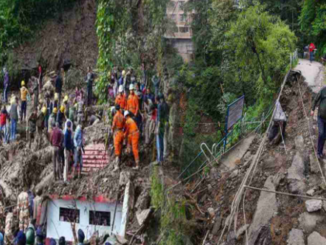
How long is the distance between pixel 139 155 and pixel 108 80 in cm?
592

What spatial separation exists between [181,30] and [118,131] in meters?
4.86

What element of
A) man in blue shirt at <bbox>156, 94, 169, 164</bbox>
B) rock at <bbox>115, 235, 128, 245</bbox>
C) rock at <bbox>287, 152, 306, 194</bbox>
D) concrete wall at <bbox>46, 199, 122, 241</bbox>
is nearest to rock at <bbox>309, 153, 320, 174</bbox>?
rock at <bbox>287, 152, 306, 194</bbox>

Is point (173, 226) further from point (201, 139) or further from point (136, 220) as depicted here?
point (201, 139)

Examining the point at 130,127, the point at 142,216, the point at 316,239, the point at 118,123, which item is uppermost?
the point at 118,123

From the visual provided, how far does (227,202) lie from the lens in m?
10.8

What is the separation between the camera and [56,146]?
14.8 meters

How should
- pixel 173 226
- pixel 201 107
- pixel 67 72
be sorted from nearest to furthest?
pixel 173 226, pixel 201 107, pixel 67 72

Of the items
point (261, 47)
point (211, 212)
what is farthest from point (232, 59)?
point (211, 212)

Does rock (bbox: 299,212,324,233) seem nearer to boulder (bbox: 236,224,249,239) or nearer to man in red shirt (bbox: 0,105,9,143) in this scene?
boulder (bbox: 236,224,249,239)

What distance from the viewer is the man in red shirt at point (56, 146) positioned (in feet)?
48.2

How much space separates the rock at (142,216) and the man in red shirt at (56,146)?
3.85 m

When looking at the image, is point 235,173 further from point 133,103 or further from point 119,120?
point 133,103

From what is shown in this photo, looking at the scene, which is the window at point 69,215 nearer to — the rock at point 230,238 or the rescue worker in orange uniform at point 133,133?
the rescue worker in orange uniform at point 133,133

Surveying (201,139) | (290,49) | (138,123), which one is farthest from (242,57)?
(138,123)
